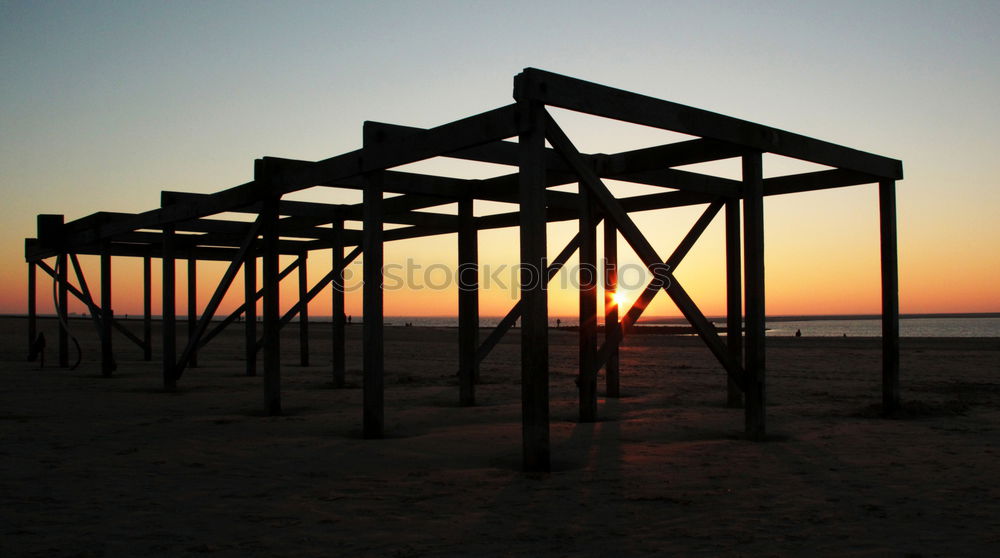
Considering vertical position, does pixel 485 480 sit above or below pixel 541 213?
below

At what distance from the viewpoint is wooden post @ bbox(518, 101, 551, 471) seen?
6121 millimetres

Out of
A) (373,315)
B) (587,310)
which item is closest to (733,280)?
(587,310)

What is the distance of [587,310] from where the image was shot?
966 centimetres

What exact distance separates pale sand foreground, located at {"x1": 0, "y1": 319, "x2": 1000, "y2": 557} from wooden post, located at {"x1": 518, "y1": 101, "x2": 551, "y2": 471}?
2.47 feet

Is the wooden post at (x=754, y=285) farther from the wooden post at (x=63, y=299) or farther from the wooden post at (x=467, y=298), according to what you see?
the wooden post at (x=63, y=299)

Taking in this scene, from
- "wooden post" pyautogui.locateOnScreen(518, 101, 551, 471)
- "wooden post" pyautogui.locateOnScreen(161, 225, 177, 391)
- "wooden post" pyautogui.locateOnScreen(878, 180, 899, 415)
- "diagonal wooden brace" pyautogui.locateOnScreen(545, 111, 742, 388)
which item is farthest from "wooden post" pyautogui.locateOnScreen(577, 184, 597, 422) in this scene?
"wooden post" pyautogui.locateOnScreen(161, 225, 177, 391)

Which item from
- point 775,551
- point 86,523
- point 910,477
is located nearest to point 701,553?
point 775,551

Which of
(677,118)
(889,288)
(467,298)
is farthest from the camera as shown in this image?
(467,298)

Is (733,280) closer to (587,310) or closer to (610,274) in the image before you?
(610,274)

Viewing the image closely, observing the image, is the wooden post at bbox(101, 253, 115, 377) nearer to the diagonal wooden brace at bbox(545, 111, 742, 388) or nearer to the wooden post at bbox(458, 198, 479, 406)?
the wooden post at bbox(458, 198, 479, 406)

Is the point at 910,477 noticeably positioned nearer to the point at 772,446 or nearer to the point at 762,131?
the point at 772,446

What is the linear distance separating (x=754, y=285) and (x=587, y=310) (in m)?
2.32

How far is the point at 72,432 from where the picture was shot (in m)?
8.30

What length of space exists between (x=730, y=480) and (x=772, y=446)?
1832 millimetres
